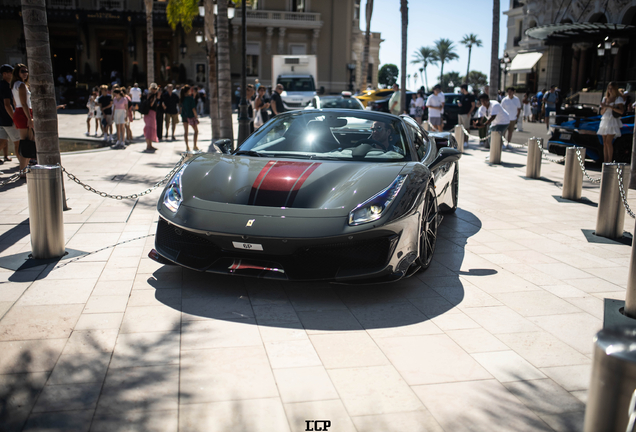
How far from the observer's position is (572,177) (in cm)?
913

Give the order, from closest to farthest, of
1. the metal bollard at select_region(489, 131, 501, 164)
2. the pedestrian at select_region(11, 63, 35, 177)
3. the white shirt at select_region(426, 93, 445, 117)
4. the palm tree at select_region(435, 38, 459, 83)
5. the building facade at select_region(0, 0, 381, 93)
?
the pedestrian at select_region(11, 63, 35, 177), the metal bollard at select_region(489, 131, 501, 164), the white shirt at select_region(426, 93, 445, 117), the building facade at select_region(0, 0, 381, 93), the palm tree at select_region(435, 38, 459, 83)

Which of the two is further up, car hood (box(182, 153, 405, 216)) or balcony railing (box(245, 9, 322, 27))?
balcony railing (box(245, 9, 322, 27))

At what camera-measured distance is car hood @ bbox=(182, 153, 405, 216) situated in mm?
4480

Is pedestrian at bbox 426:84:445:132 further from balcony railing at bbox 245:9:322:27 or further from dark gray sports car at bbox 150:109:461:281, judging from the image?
balcony railing at bbox 245:9:322:27

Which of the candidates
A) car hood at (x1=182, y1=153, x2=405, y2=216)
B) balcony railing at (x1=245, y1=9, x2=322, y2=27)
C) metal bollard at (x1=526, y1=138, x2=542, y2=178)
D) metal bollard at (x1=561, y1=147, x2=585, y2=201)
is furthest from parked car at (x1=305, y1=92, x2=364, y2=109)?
balcony railing at (x1=245, y1=9, x2=322, y2=27)

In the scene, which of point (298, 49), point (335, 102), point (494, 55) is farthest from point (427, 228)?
point (298, 49)

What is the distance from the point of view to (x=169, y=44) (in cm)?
4509

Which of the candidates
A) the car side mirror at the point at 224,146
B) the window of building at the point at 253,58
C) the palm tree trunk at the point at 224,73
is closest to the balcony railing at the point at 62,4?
the window of building at the point at 253,58

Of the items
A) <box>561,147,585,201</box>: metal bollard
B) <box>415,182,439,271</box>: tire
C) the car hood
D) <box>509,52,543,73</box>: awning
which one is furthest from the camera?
<box>509,52,543,73</box>: awning

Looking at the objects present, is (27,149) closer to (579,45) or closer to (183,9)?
(183,9)

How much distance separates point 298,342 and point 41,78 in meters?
5.17

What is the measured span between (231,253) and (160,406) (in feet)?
5.36

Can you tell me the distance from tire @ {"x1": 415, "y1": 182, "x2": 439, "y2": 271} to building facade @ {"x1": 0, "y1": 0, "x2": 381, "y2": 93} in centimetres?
3441

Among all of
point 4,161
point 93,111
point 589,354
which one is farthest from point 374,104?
point 589,354
